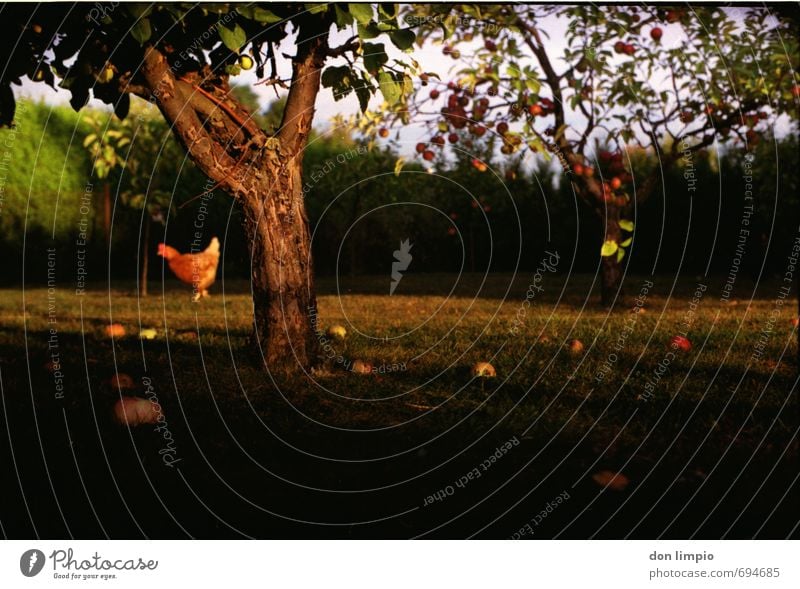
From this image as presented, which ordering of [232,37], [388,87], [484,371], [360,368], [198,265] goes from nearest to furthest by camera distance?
[232,37], [388,87], [484,371], [360,368], [198,265]

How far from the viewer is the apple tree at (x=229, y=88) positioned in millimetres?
3361

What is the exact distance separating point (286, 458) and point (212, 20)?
2.03 metres

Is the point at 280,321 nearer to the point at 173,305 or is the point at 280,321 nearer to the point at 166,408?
the point at 166,408

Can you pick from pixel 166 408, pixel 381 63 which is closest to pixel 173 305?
pixel 166 408

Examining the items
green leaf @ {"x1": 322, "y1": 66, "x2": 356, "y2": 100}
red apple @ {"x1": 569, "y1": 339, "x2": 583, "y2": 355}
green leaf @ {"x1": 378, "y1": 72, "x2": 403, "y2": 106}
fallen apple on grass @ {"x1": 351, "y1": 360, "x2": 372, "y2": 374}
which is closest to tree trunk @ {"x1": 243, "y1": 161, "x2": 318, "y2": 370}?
fallen apple on grass @ {"x1": 351, "y1": 360, "x2": 372, "y2": 374}

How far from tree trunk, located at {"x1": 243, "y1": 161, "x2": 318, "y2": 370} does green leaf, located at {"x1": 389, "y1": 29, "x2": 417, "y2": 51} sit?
0.88 meters

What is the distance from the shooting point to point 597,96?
6.49m

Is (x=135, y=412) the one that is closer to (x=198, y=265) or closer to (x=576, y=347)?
(x=576, y=347)

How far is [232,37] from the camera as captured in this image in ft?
10.0

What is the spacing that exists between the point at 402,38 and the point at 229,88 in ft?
3.62

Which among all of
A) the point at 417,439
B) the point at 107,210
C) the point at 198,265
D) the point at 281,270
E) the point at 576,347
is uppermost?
the point at 107,210

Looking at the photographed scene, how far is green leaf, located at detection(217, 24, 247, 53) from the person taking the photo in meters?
3.02

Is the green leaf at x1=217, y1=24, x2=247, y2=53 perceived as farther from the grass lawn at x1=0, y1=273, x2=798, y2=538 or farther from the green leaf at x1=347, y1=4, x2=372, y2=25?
the grass lawn at x1=0, y1=273, x2=798, y2=538

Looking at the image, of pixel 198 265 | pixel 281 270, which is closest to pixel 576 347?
pixel 281 270
